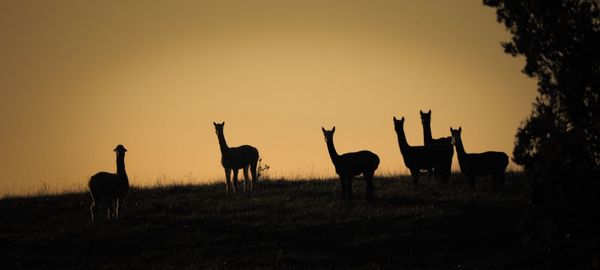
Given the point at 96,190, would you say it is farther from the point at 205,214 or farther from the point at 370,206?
the point at 370,206

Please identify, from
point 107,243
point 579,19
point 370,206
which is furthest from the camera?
point 370,206

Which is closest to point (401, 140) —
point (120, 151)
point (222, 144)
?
point (222, 144)

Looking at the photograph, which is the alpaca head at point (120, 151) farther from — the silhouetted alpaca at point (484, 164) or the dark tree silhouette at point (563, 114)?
the dark tree silhouette at point (563, 114)

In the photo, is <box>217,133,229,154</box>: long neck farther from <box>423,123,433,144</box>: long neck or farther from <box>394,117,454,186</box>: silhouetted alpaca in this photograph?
<box>423,123,433,144</box>: long neck

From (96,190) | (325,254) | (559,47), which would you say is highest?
(559,47)

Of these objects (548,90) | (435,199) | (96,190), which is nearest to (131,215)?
(96,190)

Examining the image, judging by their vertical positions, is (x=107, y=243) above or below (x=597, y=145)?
below

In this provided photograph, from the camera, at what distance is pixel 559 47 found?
998 inches

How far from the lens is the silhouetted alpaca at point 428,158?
34.6 metres

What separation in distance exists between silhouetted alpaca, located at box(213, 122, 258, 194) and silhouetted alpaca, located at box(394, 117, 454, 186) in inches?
258

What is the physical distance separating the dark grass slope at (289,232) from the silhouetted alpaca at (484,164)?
62cm

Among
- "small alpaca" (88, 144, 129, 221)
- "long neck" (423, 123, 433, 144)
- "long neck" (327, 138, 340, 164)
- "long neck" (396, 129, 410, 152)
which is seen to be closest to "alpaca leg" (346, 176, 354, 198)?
"long neck" (327, 138, 340, 164)

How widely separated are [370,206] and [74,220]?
10674 mm

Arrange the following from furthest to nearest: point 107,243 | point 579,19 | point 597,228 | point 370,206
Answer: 1. point 370,206
2. point 107,243
3. point 579,19
4. point 597,228
